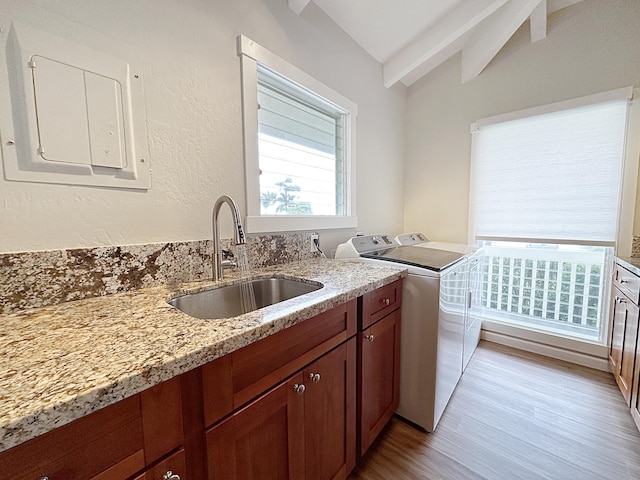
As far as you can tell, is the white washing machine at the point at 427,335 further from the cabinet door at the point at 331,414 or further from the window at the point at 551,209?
the window at the point at 551,209

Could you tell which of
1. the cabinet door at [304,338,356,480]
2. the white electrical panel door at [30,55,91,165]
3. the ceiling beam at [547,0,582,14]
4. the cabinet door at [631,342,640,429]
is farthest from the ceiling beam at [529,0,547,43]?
the white electrical panel door at [30,55,91,165]

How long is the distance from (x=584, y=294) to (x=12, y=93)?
139 inches

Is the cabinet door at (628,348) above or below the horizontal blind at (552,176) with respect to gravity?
below

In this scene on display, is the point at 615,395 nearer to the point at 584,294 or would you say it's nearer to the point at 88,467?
the point at 584,294

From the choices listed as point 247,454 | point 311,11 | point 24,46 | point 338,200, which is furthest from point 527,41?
point 247,454

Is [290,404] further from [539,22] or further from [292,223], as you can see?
[539,22]

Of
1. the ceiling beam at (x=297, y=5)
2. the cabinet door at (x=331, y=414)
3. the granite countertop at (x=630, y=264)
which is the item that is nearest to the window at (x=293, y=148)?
the ceiling beam at (x=297, y=5)

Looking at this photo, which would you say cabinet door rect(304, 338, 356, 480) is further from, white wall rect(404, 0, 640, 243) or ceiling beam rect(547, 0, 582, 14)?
ceiling beam rect(547, 0, 582, 14)

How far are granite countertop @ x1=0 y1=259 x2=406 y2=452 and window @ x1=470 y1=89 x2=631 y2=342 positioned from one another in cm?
219

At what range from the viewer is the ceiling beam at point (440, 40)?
72.4 inches

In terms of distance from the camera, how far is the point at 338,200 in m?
2.14

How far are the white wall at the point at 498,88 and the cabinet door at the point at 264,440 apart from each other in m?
2.40

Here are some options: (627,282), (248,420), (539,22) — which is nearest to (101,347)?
(248,420)

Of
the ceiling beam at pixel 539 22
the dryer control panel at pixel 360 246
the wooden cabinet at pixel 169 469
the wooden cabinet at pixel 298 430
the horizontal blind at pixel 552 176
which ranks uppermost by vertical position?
the ceiling beam at pixel 539 22
